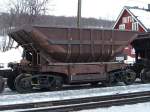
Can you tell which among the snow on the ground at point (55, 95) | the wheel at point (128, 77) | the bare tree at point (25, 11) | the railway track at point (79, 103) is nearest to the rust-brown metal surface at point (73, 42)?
the wheel at point (128, 77)

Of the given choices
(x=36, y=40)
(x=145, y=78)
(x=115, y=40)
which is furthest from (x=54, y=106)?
(x=145, y=78)

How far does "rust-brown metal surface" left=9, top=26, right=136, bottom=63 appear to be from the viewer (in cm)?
1728

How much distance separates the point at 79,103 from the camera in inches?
531

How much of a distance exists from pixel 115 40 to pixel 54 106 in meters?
7.45

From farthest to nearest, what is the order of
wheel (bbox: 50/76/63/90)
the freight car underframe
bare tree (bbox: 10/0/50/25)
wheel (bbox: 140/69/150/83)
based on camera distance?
bare tree (bbox: 10/0/50/25) < wheel (bbox: 140/69/150/83) < wheel (bbox: 50/76/63/90) < the freight car underframe

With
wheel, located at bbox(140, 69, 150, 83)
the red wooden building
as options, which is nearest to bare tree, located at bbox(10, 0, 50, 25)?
the red wooden building

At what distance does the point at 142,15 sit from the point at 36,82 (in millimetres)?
47357

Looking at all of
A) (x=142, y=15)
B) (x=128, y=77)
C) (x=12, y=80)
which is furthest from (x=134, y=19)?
(x=12, y=80)

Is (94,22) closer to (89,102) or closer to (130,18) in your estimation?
(130,18)

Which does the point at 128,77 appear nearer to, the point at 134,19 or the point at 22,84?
the point at 22,84

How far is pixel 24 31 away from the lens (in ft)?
56.1

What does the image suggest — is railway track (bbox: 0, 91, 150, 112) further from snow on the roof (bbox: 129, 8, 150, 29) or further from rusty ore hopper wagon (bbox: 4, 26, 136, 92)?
snow on the roof (bbox: 129, 8, 150, 29)

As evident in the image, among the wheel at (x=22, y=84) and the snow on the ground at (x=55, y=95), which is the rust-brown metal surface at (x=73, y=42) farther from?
the snow on the ground at (x=55, y=95)

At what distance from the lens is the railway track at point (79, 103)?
12350 mm
